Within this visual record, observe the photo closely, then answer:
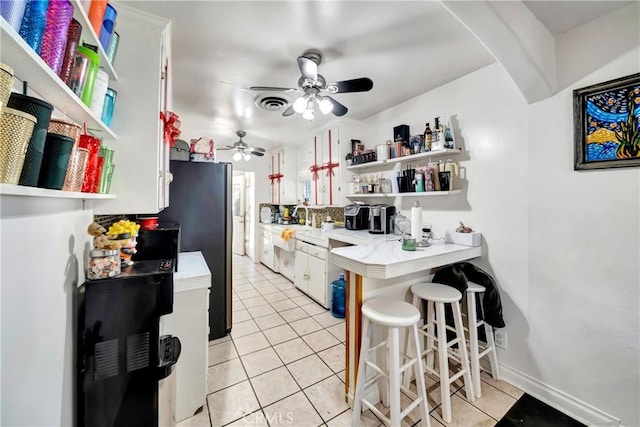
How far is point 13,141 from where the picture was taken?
517 mm

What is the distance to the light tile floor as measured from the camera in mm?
1531

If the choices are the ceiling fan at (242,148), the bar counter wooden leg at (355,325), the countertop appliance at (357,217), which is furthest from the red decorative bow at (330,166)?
the bar counter wooden leg at (355,325)

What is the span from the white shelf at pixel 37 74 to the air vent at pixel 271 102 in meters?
1.84

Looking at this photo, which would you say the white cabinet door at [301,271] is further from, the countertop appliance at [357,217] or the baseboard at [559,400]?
the baseboard at [559,400]

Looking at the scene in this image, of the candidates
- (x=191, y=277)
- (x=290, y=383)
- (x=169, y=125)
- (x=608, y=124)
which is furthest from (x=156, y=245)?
(x=608, y=124)

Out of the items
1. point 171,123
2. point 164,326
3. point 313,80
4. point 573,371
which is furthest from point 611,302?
point 171,123

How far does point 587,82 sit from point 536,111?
27cm

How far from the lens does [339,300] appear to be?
2.83 m

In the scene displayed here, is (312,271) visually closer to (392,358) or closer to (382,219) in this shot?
(382,219)

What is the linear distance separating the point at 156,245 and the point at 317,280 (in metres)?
2.04

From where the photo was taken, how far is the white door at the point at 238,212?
20.0 feet

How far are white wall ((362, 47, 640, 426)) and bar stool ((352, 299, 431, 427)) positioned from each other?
3.33 feet

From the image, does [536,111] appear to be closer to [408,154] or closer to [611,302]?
[408,154]

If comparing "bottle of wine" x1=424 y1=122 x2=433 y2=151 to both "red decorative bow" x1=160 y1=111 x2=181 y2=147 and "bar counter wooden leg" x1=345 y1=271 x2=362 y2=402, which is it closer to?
"bar counter wooden leg" x1=345 y1=271 x2=362 y2=402
